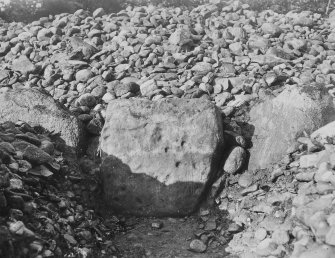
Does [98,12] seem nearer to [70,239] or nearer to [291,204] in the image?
[70,239]

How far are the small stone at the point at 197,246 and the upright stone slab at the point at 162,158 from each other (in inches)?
28.6

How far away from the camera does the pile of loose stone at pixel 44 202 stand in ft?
16.3

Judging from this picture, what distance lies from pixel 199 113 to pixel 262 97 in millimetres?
1277

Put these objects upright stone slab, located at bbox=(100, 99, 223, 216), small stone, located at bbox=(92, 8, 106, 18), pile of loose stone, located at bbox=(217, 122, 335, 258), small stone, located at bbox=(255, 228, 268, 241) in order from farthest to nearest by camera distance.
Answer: small stone, located at bbox=(92, 8, 106, 18) → upright stone slab, located at bbox=(100, 99, 223, 216) → small stone, located at bbox=(255, 228, 268, 241) → pile of loose stone, located at bbox=(217, 122, 335, 258)

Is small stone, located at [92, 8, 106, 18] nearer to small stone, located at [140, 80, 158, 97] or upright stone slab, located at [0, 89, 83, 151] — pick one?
small stone, located at [140, 80, 158, 97]

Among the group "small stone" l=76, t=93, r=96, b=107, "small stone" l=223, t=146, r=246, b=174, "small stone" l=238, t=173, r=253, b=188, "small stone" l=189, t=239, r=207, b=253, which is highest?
"small stone" l=76, t=93, r=96, b=107

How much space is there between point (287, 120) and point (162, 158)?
1.98m


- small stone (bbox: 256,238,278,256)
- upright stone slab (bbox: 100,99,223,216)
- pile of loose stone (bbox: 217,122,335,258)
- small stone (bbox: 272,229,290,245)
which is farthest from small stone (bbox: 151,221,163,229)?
small stone (bbox: 272,229,290,245)

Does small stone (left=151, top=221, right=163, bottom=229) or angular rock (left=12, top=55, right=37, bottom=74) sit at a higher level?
angular rock (left=12, top=55, right=37, bottom=74)

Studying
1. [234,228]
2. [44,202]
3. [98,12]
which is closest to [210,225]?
[234,228]

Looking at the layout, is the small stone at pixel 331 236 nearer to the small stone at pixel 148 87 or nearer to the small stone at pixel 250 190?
the small stone at pixel 250 190

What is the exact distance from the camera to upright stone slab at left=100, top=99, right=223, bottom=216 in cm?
689

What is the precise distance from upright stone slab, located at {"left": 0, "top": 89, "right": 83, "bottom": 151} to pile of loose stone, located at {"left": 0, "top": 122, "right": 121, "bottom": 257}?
163 mm

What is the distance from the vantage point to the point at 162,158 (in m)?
6.98
